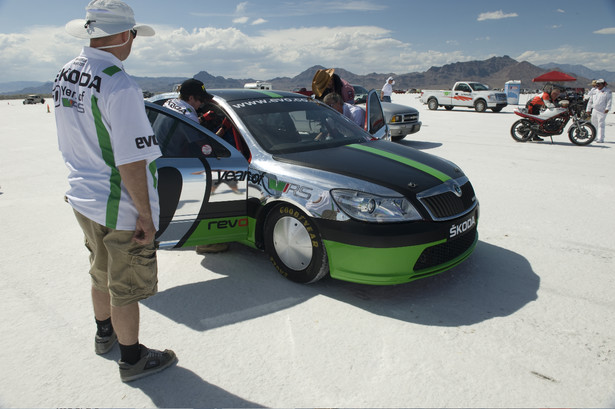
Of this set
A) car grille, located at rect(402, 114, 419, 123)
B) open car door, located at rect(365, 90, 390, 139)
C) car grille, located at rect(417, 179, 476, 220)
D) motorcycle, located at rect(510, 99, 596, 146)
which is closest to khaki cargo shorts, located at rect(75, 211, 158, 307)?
car grille, located at rect(417, 179, 476, 220)

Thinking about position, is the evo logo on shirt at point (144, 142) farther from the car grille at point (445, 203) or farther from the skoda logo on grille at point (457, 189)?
the skoda logo on grille at point (457, 189)

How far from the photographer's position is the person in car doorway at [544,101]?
1187 cm

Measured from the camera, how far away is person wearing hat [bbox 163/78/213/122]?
14.1 feet

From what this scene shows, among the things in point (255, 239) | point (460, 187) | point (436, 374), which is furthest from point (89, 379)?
point (460, 187)

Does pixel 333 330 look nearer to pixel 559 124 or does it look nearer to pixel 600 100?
pixel 559 124

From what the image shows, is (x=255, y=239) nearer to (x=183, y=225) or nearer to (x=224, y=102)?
(x=183, y=225)

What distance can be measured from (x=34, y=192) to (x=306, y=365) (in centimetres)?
603

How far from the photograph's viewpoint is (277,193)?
3600 millimetres

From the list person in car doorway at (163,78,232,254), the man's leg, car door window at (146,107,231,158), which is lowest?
the man's leg

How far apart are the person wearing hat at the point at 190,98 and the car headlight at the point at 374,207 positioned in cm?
184

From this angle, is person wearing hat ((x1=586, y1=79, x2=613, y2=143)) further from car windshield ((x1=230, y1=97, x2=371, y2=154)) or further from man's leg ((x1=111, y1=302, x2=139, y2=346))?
man's leg ((x1=111, y1=302, x2=139, y2=346))

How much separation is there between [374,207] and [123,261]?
174cm

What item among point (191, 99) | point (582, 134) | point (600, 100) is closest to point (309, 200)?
point (191, 99)

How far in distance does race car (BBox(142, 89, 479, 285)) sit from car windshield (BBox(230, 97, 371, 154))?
19mm
